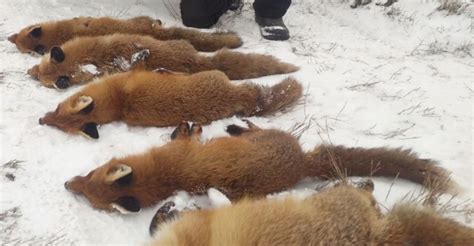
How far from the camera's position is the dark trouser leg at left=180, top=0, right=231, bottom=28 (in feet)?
22.5

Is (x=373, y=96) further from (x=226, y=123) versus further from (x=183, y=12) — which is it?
(x=183, y=12)

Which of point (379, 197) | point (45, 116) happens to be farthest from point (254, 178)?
point (45, 116)

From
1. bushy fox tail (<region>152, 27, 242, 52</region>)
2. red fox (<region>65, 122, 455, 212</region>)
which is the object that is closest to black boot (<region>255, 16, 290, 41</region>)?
bushy fox tail (<region>152, 27, 242, 52</region>)

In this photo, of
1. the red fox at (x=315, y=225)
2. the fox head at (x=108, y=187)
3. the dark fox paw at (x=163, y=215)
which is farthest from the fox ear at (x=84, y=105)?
the red fox at (x=315, y=225)

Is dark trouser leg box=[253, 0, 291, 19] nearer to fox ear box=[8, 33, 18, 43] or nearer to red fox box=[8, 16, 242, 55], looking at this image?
red fox box=[8, 16, 242, 55]

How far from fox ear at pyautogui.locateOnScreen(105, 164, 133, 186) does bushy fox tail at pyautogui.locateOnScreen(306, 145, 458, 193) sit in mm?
1441

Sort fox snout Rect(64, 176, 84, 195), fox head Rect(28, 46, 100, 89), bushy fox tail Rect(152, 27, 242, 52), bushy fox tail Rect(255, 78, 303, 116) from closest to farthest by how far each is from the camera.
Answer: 1. fox snout Rect(64, 176, 84, 195)
2. bushy fox tail Rect(255, 78, 303, 116)
3. fox head Rect(28, 46, 100, 89)
4. bushy fox tail Rect(152, 27, 242, 52)

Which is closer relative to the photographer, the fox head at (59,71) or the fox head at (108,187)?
the fox head at (108,187)

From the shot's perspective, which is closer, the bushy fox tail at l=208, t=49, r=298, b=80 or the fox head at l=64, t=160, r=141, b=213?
the fox head at l=64, t=160, r=141, b=213

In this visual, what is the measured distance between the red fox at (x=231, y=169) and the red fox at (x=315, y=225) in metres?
0.53

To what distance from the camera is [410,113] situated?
515 cm

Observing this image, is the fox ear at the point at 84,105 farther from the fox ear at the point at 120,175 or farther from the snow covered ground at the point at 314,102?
the fox ear at the point at 120,175

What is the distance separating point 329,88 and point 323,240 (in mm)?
2970

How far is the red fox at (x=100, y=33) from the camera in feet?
19.3
